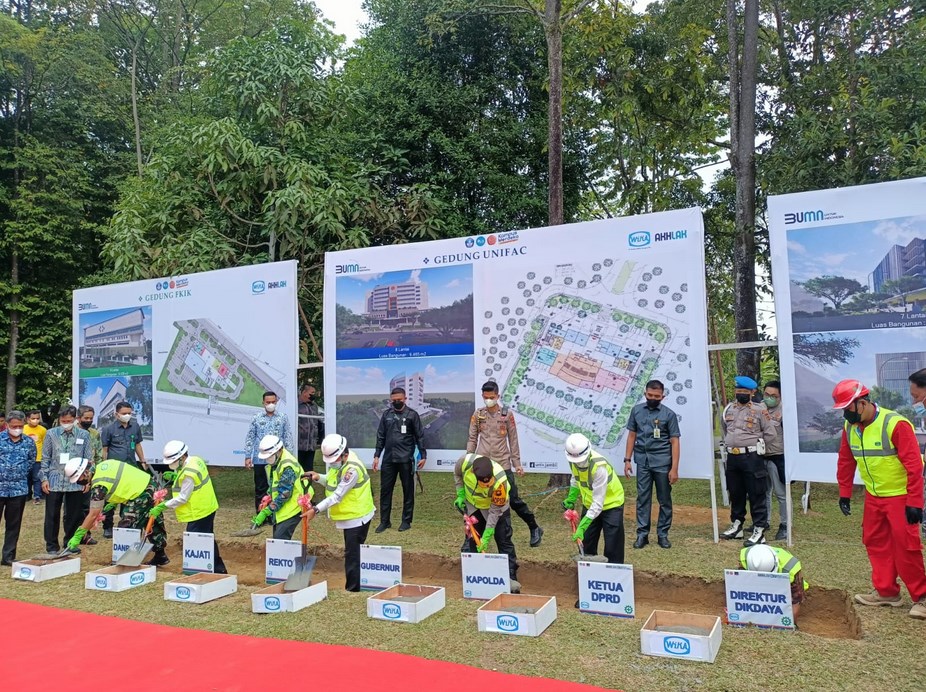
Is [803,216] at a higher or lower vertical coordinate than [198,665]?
higher

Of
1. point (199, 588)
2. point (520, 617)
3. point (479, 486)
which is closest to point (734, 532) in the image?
point (479, 486)

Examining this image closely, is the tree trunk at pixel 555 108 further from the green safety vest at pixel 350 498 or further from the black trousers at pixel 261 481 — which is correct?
the green safety vest at pixel 350 498

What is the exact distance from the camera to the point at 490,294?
30.0ft

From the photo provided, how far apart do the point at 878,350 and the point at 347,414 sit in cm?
647

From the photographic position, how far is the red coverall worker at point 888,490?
539 centimetres

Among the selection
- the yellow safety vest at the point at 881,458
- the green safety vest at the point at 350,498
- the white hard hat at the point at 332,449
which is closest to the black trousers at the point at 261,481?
the green safety vest at the point at 350,498

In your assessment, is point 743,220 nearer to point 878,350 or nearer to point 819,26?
point 819,26

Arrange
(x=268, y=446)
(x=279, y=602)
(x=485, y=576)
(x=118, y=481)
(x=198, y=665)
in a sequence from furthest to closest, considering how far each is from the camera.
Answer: (x=118, y=481)
(x=268, y=446)
(x=485, y=576)
(x=279, y=602)
(x=198, y=665)

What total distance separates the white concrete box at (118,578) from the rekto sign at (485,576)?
342 cm

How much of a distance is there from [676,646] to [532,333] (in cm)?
462

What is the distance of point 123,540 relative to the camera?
324 inches

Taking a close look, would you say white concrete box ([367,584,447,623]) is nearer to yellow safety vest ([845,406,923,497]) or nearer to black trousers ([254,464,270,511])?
yellow safety vest ([845,406,923,497])

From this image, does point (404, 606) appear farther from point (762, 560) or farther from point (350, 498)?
point (762, 560)

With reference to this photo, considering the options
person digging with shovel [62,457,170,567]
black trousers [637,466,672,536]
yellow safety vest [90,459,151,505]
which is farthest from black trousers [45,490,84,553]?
black trousers [637,466,672,536]
